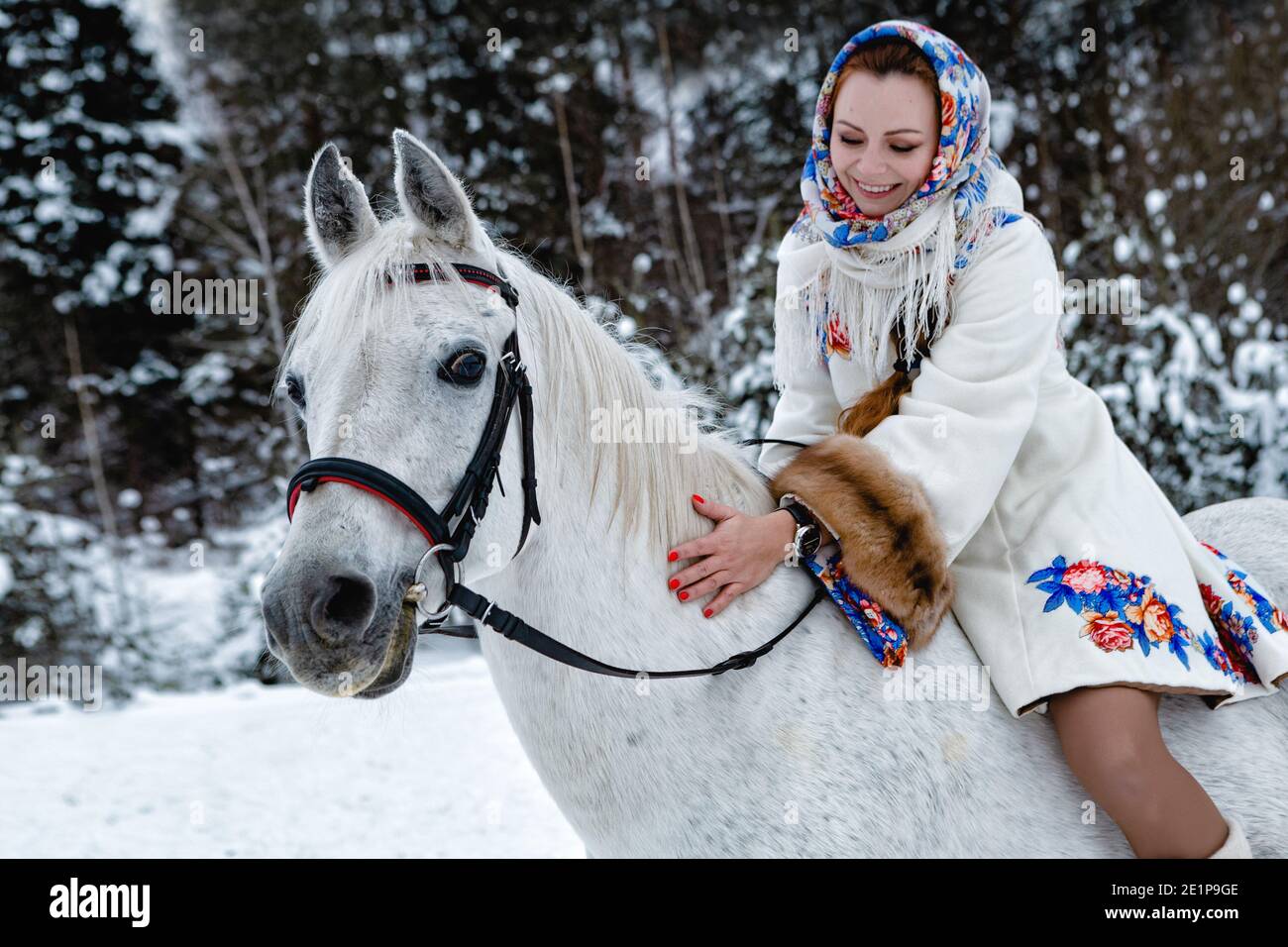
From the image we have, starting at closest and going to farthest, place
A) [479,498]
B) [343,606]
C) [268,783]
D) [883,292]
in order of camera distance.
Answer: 1. [343,606]
2. [479,498]
3. [883,292]
4. [268,783]

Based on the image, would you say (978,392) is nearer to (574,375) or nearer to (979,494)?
(979,494)

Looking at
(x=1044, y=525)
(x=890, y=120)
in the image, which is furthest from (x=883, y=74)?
(x=1044, y=525)

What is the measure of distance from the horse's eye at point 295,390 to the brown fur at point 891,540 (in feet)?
3.28

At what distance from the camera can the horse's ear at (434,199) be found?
5.55ft

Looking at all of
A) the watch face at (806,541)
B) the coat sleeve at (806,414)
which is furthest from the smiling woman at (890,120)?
the watch face at (806,541)

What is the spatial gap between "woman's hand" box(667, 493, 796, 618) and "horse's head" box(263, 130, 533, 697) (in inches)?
14.0

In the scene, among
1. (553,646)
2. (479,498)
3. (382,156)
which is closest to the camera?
(479,498)

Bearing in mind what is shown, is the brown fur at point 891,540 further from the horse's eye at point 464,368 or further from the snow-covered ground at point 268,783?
the snow-covered ground at point 268,783

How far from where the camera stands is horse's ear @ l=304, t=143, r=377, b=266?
6.06 ft

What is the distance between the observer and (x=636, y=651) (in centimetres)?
177

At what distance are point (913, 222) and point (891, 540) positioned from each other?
0.66m

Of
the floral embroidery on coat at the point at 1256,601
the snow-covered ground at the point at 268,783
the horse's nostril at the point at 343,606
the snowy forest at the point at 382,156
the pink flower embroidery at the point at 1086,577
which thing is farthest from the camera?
the snowy forest at the point at 382,156
